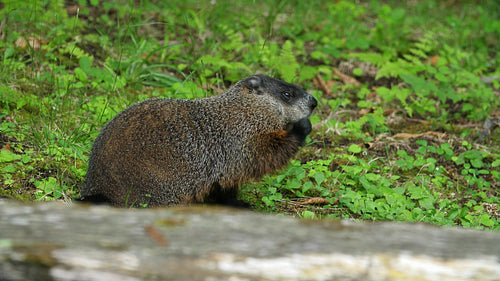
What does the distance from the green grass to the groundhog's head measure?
0.56 metres

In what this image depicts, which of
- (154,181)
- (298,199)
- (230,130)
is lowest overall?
(298,199)

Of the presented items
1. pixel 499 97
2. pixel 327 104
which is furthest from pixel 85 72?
pixel 499 97

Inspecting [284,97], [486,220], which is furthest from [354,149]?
[486,220]

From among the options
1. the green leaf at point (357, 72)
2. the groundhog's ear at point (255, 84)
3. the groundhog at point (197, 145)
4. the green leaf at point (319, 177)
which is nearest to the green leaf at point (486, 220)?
the green leaf at point (319, 177)

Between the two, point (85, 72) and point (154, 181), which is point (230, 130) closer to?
point (154, 181)

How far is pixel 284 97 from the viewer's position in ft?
14.6

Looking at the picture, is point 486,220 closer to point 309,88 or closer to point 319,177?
point 319,177

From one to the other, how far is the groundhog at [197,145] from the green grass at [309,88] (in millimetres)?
427

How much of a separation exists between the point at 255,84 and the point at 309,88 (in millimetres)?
2248

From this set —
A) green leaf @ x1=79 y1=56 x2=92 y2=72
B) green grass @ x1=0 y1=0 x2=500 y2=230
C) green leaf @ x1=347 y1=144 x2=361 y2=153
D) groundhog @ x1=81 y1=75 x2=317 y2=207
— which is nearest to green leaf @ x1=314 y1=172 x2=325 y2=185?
green grass @ x1=0 y1=0 x2=500 y2=230

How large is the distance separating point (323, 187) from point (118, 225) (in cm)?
285

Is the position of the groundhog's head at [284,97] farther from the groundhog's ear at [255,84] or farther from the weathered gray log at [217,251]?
the weathered gray log at [217,251]

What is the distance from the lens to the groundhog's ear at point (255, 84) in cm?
436

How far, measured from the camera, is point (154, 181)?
363 cm
